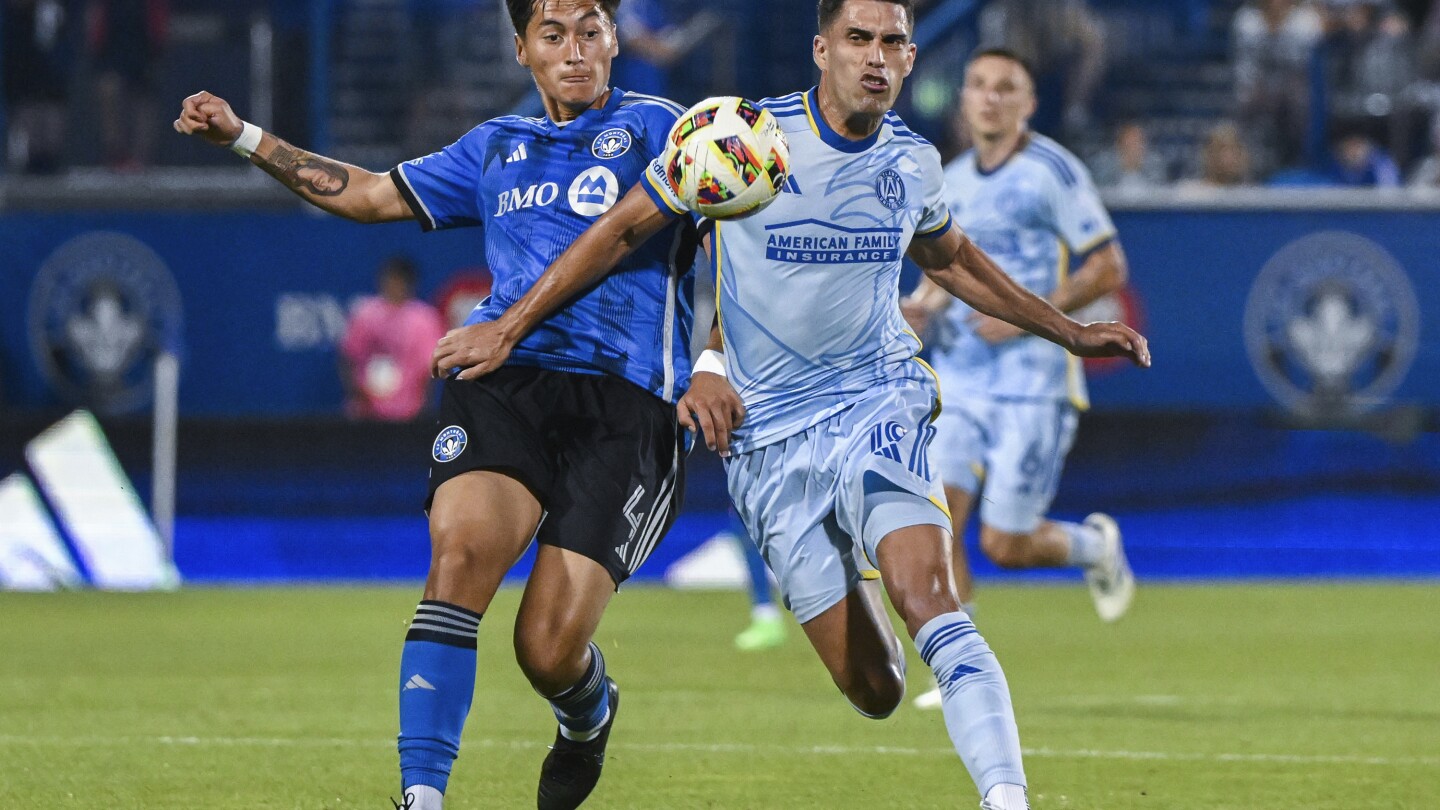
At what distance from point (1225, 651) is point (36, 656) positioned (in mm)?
6102

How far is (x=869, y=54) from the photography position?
5484 millimetres

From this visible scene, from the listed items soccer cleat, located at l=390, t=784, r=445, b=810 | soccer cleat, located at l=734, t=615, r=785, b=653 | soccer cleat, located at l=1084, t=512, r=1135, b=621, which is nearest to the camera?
soccer cleat, located at l=390, t=784, r=445, b=810

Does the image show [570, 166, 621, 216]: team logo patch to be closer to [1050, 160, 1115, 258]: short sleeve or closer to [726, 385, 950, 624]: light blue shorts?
[726, 385, 950, 624]: light blue shorts

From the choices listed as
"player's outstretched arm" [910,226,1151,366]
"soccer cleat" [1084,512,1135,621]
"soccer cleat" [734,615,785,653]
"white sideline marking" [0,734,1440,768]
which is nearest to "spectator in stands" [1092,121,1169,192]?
"soccer cleat" [734,615,785,653]

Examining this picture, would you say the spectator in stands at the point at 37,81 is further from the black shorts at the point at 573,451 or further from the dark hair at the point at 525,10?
the black shorts at the point at 573,451

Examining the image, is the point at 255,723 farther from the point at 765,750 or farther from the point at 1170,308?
the point at 1170,308

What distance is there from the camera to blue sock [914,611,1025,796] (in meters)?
4.82

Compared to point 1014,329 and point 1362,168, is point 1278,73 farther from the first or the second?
point 1014,329

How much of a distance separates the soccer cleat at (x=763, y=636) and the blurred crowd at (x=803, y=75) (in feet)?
24.4

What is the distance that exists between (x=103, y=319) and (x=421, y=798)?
13.5 metres

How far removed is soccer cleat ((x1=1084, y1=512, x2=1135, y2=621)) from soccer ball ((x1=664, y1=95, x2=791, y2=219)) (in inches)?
204

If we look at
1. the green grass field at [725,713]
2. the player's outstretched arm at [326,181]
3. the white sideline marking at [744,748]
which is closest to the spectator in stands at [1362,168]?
the green grass field at [725,713]

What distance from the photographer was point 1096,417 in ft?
51.6

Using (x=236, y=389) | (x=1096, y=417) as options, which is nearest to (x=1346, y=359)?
(x=1096, y=417)
